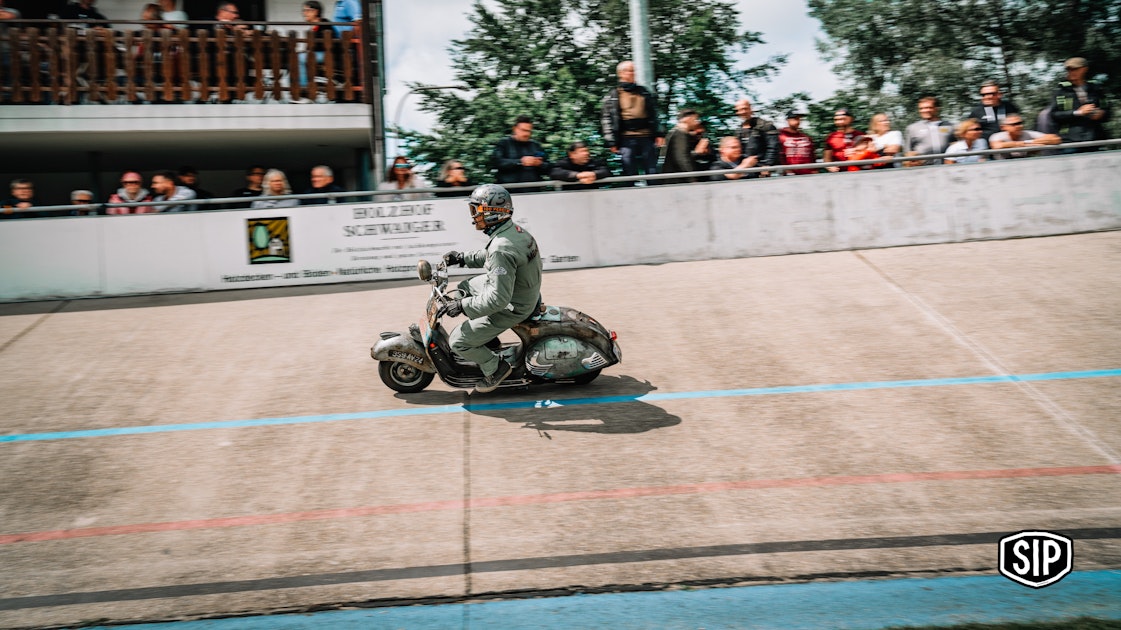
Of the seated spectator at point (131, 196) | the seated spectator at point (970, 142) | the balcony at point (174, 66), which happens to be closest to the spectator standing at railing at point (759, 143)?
the seated spectator at point (970, 142)

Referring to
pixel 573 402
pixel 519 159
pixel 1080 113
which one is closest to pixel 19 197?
pixel 519 159

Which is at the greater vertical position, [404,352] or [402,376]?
[404,352]

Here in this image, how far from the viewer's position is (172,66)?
560 inches

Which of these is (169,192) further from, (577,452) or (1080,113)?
(1080,113)

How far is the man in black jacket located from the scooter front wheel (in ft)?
19.3

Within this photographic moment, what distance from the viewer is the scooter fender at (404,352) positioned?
8156mm

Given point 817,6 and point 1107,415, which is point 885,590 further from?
point 817,6

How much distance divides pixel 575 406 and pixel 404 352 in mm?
1518

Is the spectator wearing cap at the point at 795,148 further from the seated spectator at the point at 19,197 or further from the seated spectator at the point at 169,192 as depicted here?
the seated spectator at the point at 19,197

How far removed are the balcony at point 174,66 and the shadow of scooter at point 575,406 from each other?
25.8 ft

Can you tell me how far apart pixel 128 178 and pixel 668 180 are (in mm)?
7221

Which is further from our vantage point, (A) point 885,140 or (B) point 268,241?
(A) point 885,140

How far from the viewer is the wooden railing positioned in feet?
45.9

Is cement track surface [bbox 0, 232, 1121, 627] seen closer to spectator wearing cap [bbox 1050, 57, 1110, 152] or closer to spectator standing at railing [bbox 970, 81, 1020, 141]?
spectator standing at railing [bbox 970, 81, 1020, 141]
